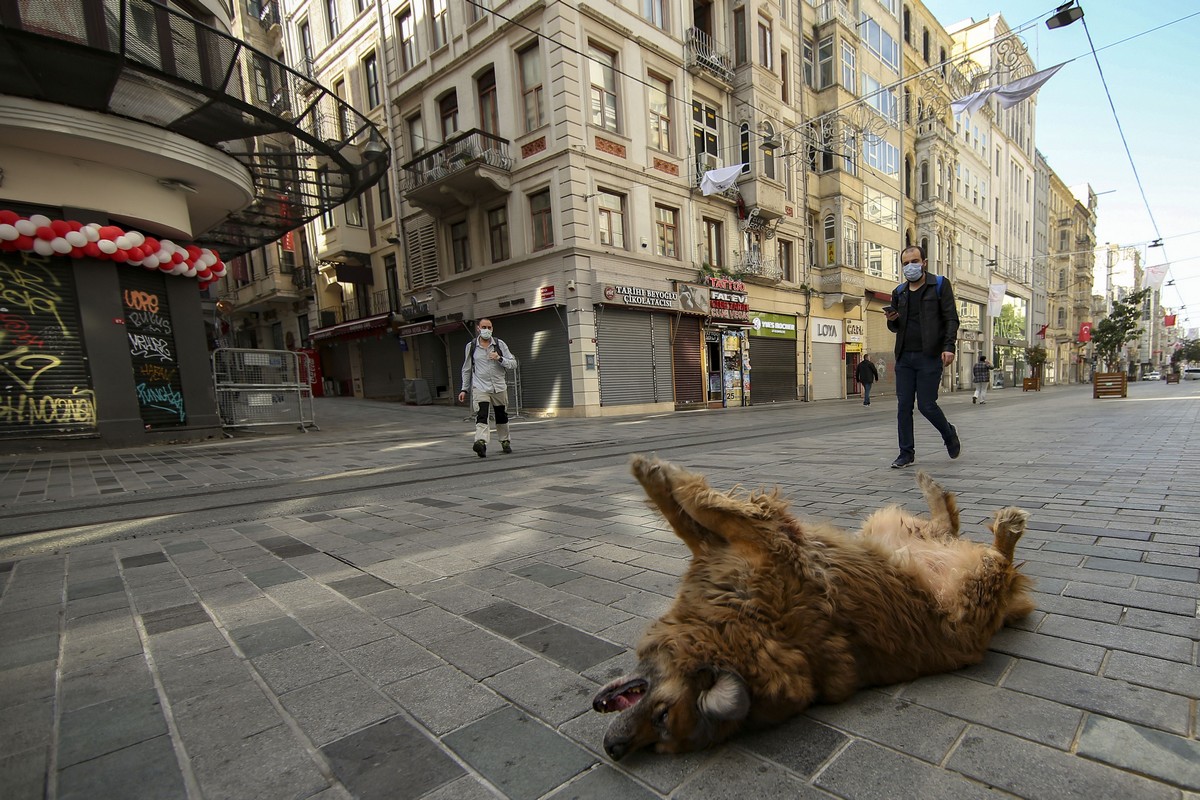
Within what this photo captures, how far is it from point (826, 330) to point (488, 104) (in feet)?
60.0

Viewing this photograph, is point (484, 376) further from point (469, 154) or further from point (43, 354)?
point (469, 154)

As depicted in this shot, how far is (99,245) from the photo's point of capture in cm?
880

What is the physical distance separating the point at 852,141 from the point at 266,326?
33.7 meters

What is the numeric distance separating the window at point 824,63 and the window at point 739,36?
19.7 ft

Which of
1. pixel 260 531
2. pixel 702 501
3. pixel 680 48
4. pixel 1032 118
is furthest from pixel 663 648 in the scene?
pixel 1032 118

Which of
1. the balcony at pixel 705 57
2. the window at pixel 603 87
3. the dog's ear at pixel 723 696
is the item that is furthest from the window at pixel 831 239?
the dog's ear at pixel 723 696

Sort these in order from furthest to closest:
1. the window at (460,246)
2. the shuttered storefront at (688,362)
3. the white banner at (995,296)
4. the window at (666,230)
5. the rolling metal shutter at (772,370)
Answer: the white banner at (995,296) < the rolling metal shutter at (772,370) < the window at (460,246) < the shuttered storefront at (688,362) < the window at (666,230)

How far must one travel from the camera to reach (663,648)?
1.14m

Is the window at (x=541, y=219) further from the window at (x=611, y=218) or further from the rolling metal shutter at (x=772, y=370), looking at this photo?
the rolling metal shutter at (x=772, y=370)

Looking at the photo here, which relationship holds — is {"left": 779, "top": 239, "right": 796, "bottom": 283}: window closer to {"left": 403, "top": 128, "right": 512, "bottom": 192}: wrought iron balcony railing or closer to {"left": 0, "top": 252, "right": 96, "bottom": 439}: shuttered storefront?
{"left": 403, "top": 128, "right": 512, "bottom": 192}: wrought iron balcony railing

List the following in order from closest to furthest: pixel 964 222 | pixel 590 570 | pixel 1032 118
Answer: pixel 590 570, pixel 964 222, pixel 1032 118

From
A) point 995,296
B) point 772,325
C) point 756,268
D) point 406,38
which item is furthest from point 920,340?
point 995,296

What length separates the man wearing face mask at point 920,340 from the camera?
4895 mm

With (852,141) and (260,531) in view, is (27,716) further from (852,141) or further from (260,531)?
(852,141)
